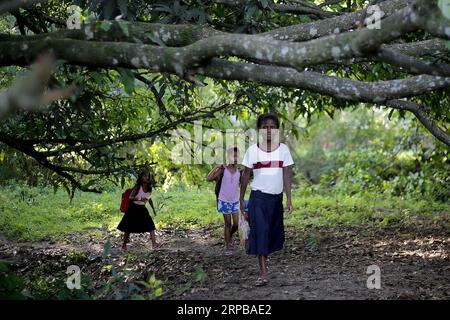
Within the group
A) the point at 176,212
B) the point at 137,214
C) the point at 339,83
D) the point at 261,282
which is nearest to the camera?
the point at 339,83

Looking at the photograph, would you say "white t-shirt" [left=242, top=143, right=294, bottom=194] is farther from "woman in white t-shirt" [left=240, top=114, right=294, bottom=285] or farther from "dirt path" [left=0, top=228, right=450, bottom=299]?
"dirt path" [left=0, top=228, right=450, bottom=299]

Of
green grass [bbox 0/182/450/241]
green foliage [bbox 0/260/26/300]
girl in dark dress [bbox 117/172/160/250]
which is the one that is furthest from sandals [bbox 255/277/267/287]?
green grass [bbox 0/182/450/241]

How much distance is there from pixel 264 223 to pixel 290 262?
1.27m

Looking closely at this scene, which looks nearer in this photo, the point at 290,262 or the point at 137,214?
the point at 290,262

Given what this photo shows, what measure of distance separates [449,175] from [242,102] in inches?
241

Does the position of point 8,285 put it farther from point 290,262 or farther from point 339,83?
point 290,262

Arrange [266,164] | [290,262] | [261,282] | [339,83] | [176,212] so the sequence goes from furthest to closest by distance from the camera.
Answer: [176,212] < [290,262] < [266,164] < [261,282] < [339,83]

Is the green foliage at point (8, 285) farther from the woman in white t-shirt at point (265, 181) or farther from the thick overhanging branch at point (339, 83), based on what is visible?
the woman in white t-shirt at point (265, 181)

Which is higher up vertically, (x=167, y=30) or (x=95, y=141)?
(x=167, y=30)

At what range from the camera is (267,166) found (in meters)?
6.28

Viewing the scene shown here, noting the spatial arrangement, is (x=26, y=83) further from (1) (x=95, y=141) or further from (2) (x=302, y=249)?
(2) (x=302, y=249)

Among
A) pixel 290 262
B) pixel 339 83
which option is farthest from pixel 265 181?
pixel 339 83

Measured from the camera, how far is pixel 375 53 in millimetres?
3879
